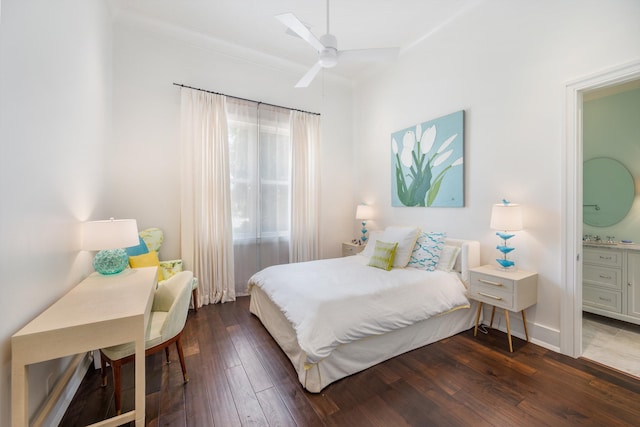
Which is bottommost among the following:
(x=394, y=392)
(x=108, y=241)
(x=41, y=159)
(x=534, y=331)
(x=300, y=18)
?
(x=394, y=392)

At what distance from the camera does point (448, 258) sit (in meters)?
2.82

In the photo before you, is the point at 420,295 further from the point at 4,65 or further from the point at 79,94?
the point at 79,94

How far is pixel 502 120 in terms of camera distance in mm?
2625

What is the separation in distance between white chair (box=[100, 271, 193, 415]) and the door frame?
3116 mm

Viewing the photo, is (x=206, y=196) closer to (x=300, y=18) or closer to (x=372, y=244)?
(x=372, y=244)

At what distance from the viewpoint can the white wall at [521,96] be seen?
2086 mm

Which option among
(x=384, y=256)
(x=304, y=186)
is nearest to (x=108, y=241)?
(x=384, y=256)

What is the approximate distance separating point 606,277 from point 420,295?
7.54ft

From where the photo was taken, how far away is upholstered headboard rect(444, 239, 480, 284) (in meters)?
2.66

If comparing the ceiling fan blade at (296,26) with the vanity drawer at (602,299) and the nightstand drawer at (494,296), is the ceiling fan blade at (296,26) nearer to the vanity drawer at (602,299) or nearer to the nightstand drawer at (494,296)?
the nightstand drawer at (494,296)

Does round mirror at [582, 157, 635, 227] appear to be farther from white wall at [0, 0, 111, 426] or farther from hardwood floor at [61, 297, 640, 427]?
white wall at [0, 0, 111, 426]

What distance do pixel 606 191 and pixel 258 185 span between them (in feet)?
14.5

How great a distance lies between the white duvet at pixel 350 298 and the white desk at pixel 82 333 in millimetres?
971

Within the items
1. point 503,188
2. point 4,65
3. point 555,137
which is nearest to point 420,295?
point 503,188
